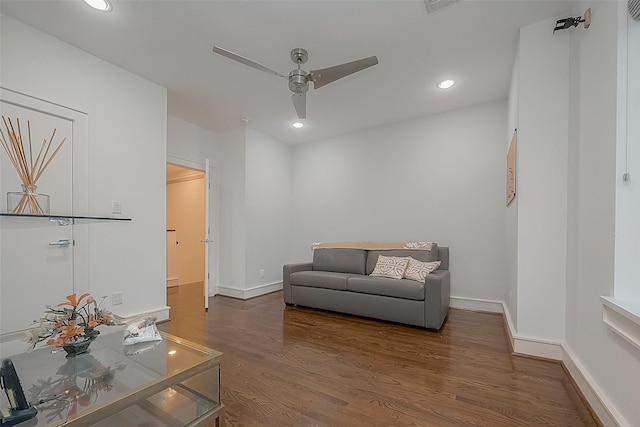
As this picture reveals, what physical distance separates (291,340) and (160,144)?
2.63 m

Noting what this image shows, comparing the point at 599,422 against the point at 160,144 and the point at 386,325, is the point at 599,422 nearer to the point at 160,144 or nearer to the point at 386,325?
the point at 386,325

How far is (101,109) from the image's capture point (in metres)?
2.71

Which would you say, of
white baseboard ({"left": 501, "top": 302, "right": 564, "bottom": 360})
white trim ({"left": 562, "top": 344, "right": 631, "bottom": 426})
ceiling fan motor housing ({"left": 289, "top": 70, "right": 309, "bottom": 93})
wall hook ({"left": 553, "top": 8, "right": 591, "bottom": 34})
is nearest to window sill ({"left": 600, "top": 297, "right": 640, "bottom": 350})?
white trim ({"left": 562, "top": 344, "right": 631, "bottom": 426})

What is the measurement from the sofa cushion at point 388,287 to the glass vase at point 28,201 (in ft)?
10.0

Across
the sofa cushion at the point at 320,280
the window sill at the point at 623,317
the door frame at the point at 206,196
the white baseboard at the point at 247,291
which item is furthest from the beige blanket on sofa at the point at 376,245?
the window sill at the point at 623,317

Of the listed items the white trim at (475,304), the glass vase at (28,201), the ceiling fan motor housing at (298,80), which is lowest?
the white trim at (475,304)

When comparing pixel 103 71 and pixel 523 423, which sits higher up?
pixel 103 71

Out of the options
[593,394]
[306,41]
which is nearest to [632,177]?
[593,394]

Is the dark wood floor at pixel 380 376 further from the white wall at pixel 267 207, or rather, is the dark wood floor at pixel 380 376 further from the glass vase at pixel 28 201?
the glass vase at pixel 28 201

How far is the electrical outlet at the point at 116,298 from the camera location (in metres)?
2.73

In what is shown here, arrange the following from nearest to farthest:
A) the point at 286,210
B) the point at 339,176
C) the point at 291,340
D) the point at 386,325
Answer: the point at 291,340, the point at 386,325, the point at 339,176, the point at 286,210

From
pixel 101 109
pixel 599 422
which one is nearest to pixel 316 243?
→ pixel 101 109

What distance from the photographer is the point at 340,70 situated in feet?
6.89

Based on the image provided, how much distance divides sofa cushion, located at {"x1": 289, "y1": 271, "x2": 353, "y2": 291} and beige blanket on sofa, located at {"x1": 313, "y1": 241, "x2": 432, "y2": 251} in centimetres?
63
